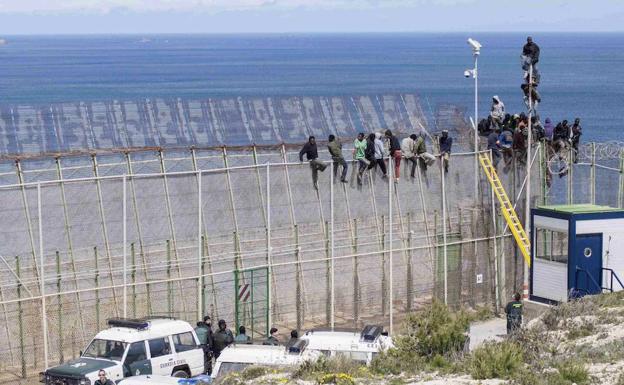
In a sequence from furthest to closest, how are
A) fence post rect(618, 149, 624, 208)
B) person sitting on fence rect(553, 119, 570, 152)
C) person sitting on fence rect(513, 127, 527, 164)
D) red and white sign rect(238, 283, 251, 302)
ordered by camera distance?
person sitting on fence rect(553, 119, 570, 152) < fence post rect(618, 149, 624, 208) < person sitting on fence rect(513, 127, 527, 164) < red and white sign rect(238, 283, 251, 302)

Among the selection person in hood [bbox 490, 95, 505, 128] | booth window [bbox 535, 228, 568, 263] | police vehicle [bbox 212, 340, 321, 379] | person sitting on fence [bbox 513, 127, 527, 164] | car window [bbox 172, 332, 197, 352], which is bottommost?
car window [bbox 172, 332, 197, 352]

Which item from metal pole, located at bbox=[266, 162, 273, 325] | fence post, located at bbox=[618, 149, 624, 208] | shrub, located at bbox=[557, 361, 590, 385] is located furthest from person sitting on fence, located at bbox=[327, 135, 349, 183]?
shrub, located at bbox=[557, 361, 590, 385]

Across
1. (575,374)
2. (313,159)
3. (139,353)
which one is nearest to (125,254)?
(139,353)

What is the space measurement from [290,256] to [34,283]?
662cm

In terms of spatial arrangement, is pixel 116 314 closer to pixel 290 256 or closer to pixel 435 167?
pixel 290 256

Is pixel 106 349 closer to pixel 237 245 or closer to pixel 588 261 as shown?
pixel 237 245

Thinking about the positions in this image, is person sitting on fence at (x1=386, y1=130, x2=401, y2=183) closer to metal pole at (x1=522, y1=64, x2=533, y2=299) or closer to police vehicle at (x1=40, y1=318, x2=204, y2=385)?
metal pole at (x1=522, y1=64, x2=533, y2=299)

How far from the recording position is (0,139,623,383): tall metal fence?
26094 mm

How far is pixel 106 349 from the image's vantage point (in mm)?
22344

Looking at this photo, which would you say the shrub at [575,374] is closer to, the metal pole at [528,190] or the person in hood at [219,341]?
the person in hood at [219,341]

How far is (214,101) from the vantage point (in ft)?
116

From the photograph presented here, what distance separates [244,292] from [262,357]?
308 inches

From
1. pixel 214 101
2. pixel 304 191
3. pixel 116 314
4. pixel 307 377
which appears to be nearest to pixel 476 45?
pixel 304 191

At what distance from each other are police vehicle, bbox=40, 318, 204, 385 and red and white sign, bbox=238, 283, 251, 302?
15.3ft
